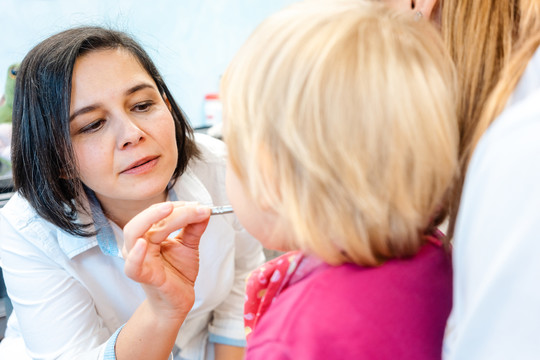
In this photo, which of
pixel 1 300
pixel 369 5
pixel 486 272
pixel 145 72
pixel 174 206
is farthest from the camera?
pixel 1 300

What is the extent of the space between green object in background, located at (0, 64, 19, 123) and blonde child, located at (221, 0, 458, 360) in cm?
90

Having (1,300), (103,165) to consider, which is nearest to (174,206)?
(103,165)

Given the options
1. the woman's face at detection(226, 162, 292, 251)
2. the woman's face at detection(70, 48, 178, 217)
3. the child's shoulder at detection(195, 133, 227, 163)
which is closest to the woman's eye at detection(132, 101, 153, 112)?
the woman's face at detection(70, 48, 178, 217)

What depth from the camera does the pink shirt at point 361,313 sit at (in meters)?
0.42

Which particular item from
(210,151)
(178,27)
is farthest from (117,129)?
(178,27)

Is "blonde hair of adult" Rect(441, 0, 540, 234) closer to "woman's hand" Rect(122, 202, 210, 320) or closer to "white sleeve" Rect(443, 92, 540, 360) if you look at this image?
"white sleeve" Rect(443, 92, 540, 360)

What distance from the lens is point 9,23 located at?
1.20m

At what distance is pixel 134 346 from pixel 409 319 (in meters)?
0.45

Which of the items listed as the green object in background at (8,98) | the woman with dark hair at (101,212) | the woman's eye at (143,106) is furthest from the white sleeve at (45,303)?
the green object in background at (8,98)

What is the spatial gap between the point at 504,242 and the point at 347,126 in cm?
16

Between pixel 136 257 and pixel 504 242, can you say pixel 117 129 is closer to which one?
pixel 136 257

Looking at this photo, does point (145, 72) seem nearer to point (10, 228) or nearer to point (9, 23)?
point (10, 228)

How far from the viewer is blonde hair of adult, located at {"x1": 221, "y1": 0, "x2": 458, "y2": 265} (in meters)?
0.41

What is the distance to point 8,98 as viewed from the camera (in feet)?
3.82
